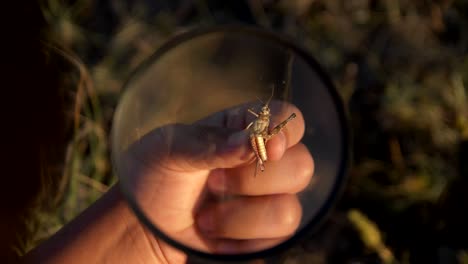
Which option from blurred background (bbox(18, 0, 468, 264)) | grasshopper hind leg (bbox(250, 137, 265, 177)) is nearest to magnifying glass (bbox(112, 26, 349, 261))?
grasshopper hind leg (bbox(250, 137, 265, 177))

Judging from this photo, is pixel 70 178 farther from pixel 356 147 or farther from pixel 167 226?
pixel 356 147

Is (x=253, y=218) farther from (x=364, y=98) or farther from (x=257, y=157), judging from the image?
(x=364, y=98)

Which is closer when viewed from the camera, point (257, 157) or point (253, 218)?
point (257, 157)

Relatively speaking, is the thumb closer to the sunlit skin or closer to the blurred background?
the sunlit skin

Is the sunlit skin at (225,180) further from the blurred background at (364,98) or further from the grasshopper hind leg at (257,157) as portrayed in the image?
the blurred background at (364,98)

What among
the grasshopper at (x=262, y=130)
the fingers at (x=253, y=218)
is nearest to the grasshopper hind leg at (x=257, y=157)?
the grasshopper at (x=262, y=130)

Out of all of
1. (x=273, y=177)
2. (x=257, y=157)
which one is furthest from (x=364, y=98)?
(x=257, y=157)
